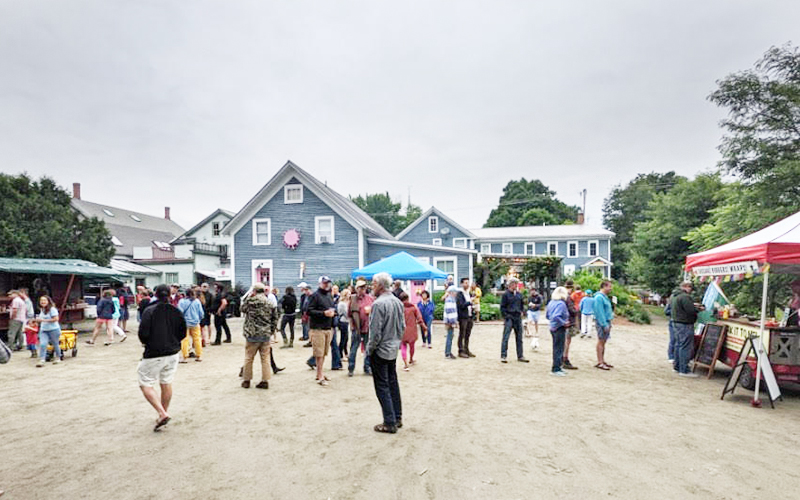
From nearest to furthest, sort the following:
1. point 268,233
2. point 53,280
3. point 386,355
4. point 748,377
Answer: point 386,355 → point 748,377 → point 53,280 → point 268,233

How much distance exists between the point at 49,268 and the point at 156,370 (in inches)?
570

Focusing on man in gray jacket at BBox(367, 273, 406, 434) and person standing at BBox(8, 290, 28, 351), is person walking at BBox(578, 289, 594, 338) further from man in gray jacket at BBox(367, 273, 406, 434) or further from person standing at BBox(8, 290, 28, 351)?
person standing at BBox(8, 290, 28, 351)

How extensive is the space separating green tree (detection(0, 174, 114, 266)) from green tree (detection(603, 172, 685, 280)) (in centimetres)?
5235

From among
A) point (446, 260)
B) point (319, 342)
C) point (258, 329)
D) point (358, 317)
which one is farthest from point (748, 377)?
point (446, 260)

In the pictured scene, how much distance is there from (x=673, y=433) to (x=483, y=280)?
2003 centimetres

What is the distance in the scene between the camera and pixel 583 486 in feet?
12.7

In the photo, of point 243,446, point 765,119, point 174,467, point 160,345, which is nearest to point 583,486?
point 243,446

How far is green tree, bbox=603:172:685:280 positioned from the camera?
182 ft

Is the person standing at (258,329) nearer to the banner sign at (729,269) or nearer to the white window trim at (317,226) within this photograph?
the banner sign at (729,269)

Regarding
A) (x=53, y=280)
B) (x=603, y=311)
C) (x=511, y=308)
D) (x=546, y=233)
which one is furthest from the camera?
(x=546, y=233)

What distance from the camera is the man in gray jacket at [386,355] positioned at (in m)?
5.16

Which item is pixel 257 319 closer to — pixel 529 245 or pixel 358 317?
pixel 358 317

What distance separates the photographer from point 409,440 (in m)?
4.96

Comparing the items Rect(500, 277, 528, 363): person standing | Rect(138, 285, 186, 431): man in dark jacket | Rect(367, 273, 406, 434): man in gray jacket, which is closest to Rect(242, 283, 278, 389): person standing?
Rect(138, 285, 186, 431): man in dark jacket
